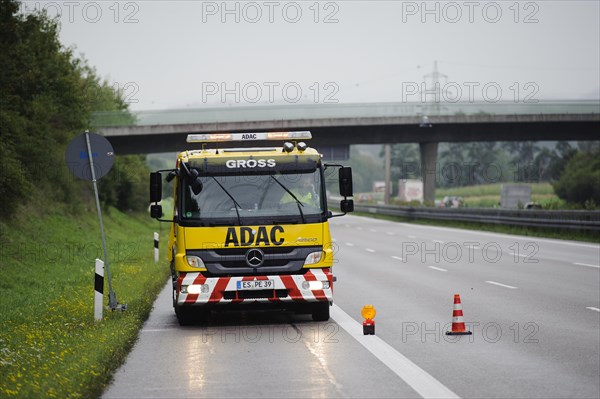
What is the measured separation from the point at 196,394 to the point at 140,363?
6.67 feet

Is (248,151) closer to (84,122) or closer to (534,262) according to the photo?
(534,262)

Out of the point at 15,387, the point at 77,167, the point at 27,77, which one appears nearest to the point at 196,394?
the point at 15,387

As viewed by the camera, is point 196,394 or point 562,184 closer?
point 196,394

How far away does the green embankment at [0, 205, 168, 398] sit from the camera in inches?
357

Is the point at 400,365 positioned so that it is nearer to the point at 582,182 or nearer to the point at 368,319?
the point at 368,319

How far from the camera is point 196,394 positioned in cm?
862

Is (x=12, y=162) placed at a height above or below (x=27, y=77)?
below

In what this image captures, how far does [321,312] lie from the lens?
14039mm

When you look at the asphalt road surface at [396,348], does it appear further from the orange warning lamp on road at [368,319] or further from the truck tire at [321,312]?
the truck tire at [321,312]

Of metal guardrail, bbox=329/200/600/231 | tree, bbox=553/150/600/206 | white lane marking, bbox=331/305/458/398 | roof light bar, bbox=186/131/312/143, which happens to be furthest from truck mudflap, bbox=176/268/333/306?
tree, bbox=553/150/600/206

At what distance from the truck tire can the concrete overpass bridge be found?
1917 inches

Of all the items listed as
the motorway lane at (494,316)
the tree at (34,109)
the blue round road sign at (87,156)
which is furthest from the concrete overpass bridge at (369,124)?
the blue round road sign at (87,156)

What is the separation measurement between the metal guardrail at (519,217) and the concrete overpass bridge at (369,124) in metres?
6.46

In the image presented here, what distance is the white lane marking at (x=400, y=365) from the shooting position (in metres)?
8.54
